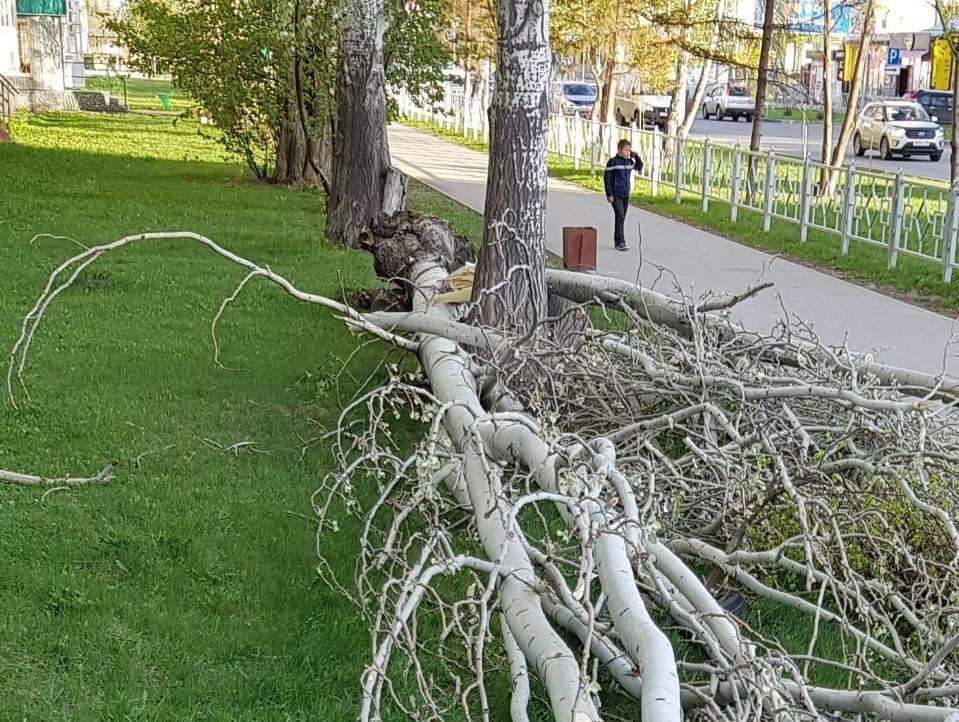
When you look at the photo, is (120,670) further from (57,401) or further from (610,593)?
(57,401)

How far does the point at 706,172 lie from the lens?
18.2 meters

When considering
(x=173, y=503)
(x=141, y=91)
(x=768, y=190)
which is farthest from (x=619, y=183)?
(x=141, y=91)

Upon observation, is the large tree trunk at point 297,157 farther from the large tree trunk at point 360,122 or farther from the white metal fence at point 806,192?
the large tree trunk at point 360,122

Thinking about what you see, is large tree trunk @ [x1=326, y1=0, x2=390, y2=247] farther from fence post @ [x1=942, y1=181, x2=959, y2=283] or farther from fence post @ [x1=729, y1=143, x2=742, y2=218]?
fence post @ [x1=942, y1=181, x2=959, y2=283]

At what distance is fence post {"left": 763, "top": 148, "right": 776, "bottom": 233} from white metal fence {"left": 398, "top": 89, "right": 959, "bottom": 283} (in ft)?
0.04

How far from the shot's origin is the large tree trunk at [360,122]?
14.2m

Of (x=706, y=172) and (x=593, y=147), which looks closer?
(x=706, y=172)

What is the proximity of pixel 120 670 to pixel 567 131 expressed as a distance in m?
23.4

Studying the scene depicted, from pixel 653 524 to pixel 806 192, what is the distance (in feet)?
40.0

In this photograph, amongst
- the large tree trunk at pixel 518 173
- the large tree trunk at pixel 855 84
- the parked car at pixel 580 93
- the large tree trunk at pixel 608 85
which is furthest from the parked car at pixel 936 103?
the large tree trunk at pixel 518 173

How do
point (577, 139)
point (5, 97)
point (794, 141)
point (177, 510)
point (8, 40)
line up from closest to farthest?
point (177, 510), point (577, 139), point (5, 97), point (8, 40), point (794, 141)

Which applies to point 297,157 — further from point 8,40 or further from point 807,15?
point 8,40

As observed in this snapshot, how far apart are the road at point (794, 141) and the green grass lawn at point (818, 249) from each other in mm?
8157

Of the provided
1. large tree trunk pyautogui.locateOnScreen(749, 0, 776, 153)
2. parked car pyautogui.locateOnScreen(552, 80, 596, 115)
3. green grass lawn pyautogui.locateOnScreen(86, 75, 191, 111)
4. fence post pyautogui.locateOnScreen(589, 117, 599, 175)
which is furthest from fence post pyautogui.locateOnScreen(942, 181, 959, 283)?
parked car pyautogui.locateOnScreen(552, 80, 596, 115)
